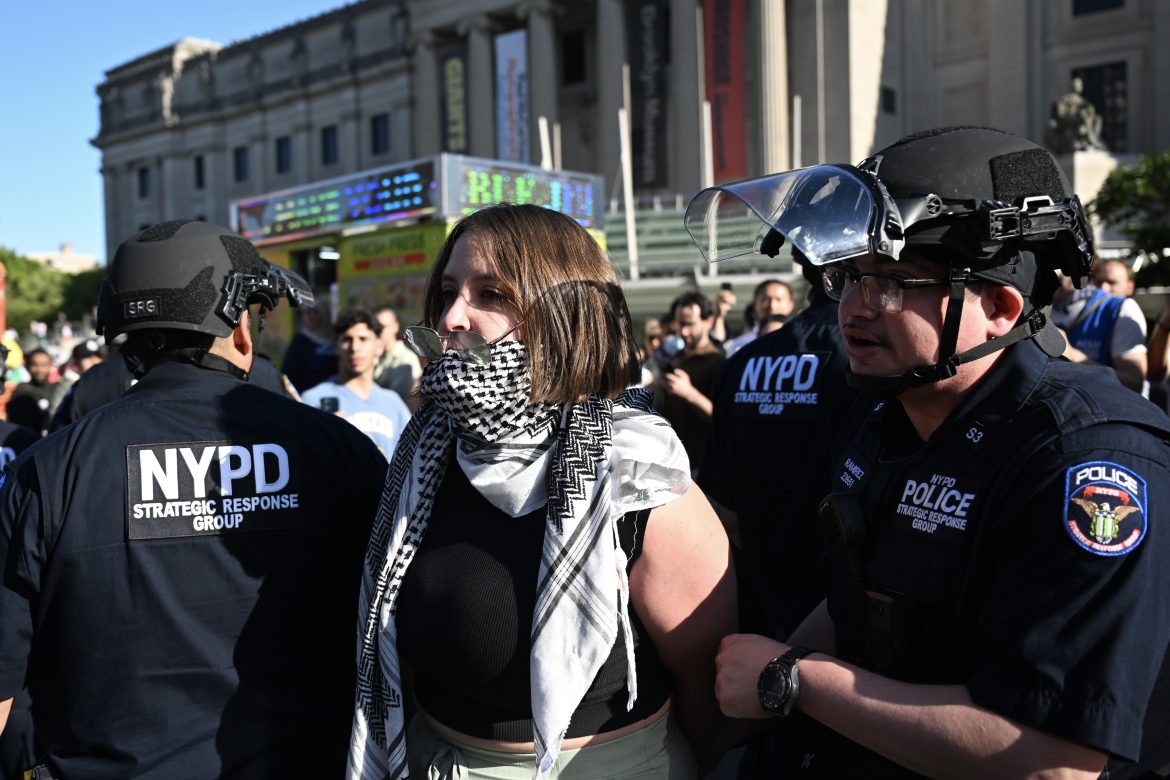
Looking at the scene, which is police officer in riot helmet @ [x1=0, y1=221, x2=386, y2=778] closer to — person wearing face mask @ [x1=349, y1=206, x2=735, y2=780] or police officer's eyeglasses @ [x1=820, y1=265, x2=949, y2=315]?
person wearing face mask @ [x1=349, y1=206, x2=735, y2=780]

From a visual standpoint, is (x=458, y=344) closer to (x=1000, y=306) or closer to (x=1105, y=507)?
(x=1000, y=306)

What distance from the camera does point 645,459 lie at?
71.9 inches

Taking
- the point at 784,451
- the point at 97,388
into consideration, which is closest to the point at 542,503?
the point at 784,451

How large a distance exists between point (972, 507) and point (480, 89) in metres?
39.2

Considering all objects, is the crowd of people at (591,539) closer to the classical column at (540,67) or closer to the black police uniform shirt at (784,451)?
the black police uniform shirt at (784,451)

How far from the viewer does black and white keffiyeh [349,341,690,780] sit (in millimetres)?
1762

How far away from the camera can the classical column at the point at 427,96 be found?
40500 mm

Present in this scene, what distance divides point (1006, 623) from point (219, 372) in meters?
1.77

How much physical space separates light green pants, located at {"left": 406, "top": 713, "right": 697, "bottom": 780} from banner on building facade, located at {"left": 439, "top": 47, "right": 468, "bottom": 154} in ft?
127

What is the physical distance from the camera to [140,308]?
2.22 meters

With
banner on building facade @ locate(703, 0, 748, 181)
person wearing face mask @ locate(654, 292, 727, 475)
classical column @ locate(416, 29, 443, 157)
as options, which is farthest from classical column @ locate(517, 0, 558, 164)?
person wearing face mask @ locate(654, 292, 727, 475)

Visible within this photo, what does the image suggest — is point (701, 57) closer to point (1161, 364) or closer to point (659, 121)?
point (659, 121)

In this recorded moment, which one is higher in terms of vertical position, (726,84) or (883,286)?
(726,84)

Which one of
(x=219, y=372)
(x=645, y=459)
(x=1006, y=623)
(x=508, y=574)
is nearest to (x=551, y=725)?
(x=508, y=574)
